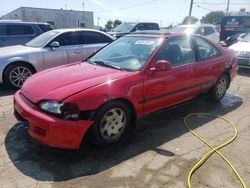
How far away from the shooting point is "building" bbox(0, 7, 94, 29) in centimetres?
3509

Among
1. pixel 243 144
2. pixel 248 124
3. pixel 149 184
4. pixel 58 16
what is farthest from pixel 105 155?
pixel 58 16

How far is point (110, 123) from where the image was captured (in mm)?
3449

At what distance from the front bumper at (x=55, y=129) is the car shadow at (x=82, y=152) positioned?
266mm

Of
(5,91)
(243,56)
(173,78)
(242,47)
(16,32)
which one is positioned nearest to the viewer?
(173,78)

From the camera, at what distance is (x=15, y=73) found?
6.29 m

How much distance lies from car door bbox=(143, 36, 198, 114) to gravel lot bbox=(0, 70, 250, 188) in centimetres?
47

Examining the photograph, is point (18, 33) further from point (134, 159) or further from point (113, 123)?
point (134, 159)

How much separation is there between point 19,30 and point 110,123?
8592 mm

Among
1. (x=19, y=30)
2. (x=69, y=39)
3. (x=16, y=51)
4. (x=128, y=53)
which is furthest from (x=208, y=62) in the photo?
(x=19, y=30)

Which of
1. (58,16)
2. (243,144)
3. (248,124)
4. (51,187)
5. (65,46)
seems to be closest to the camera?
(51,187)

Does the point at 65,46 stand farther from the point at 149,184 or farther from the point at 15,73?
the point at 149,184

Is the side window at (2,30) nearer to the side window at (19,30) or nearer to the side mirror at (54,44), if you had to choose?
the side window at (19,30)

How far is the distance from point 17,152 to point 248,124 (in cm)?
375

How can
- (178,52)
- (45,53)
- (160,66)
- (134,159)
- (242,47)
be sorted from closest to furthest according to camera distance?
(134,159) → (160,66) → (178,52) → (45,53) → (242,47)
